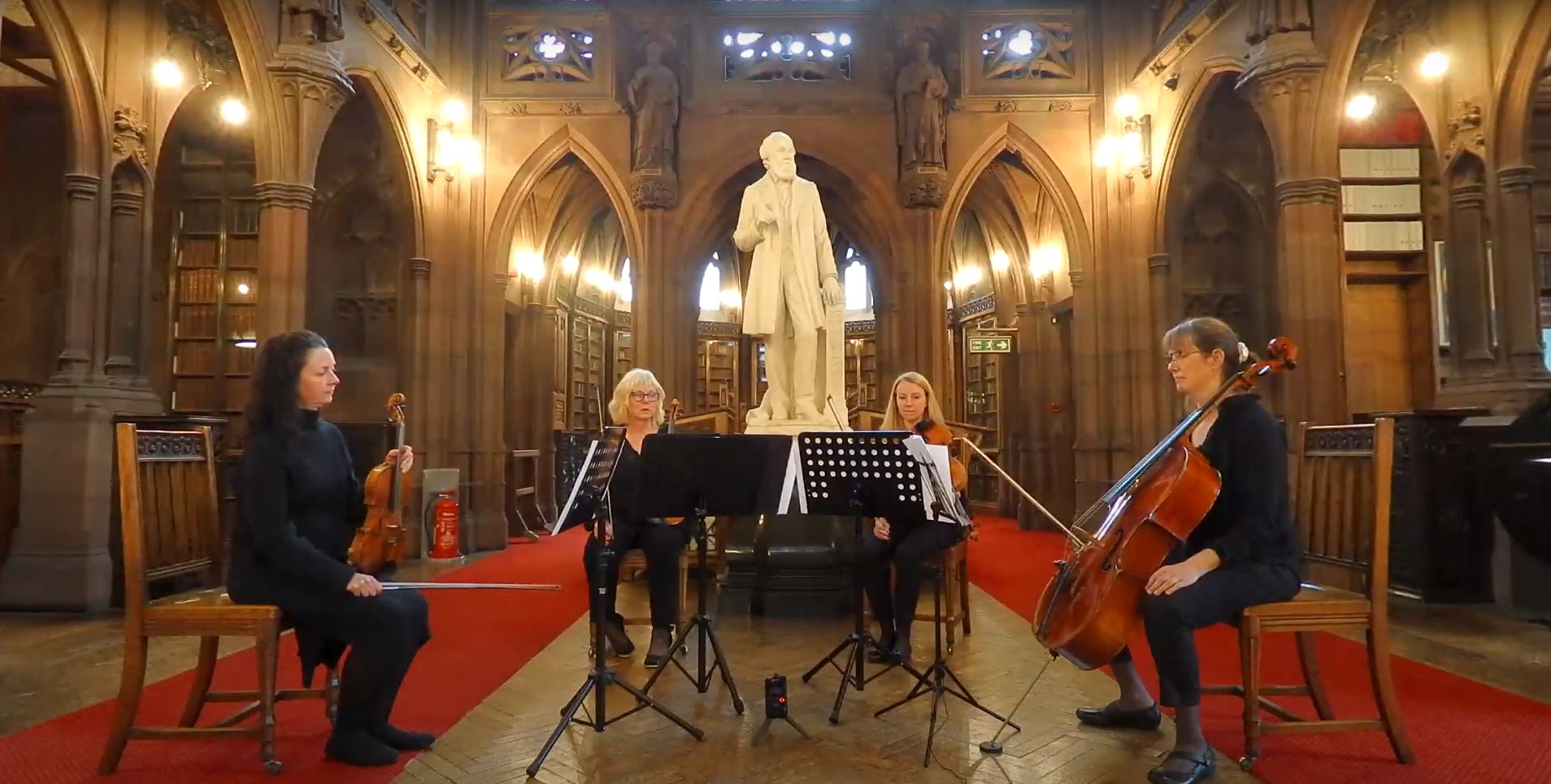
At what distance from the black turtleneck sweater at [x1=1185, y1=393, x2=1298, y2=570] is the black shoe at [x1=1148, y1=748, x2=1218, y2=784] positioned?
1.93 ft

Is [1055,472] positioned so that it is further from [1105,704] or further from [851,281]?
[1105,704]

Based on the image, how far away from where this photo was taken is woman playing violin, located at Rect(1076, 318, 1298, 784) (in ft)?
8.67

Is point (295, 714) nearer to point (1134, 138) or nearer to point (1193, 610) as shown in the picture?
point (1193, 610)

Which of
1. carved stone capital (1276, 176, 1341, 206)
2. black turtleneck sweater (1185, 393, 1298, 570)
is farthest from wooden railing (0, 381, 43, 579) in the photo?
carved stone capital (1276, 176, 1341, 206)

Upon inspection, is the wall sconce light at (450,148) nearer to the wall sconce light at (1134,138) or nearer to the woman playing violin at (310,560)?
the wall sconce light at (1134,138)

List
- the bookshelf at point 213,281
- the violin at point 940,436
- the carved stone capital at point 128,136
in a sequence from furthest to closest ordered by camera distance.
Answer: the bookshelf at point 213,281 < the carved stone capital at point 128,136 < the violin at point 940,436

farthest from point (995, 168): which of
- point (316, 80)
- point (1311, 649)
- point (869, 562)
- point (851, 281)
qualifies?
point (1311, 649)

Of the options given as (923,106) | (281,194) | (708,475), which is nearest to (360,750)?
(708,475)

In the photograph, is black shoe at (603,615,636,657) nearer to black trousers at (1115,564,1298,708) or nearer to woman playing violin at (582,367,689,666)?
woman playing violin at (582,367,689,666)

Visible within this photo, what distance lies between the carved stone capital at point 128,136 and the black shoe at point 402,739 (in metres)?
5.23

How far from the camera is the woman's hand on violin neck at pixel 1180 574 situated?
261cm

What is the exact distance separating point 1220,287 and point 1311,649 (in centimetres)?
765

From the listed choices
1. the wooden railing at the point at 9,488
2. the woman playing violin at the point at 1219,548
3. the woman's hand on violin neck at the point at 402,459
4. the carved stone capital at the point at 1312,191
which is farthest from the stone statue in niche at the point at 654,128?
the woman playing violin at the point at 1219,548

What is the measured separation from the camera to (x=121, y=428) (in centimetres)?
276
